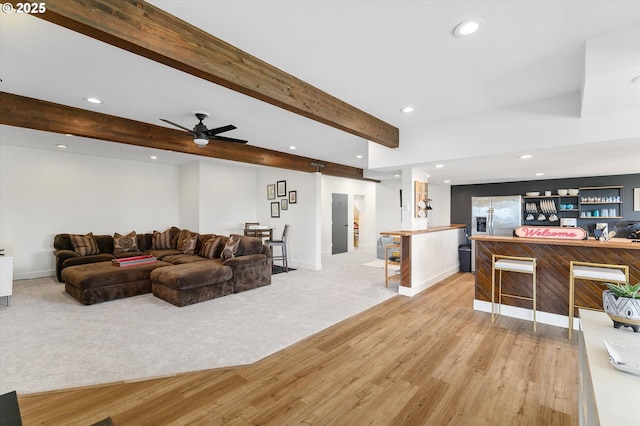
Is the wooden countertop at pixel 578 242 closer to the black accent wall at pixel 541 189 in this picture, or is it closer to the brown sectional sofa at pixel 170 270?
the brown sectional sofa at pixel 170 270

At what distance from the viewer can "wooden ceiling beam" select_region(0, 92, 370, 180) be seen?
10.4 ft

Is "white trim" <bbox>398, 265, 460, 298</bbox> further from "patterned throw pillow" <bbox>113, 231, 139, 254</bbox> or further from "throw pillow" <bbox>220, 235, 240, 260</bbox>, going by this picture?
"patterned throw pillow" <bbox>113, 231, 139, 254</bbox>

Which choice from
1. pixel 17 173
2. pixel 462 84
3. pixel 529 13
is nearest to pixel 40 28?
pixel 529 13

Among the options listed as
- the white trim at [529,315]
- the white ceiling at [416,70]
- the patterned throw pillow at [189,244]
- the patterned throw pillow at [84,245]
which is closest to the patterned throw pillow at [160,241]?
the patterned throw pillow at [189,244]

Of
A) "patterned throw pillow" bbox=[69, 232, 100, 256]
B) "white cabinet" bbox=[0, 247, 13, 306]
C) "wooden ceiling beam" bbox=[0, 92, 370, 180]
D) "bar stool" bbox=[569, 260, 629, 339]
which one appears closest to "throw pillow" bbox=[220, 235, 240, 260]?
"wooden ceiling beam" bbox=[0, 92, 370, 180]

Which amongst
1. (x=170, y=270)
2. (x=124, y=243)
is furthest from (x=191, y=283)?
(x=124, y=243)

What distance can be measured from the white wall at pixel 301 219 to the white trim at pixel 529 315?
3.74 meters

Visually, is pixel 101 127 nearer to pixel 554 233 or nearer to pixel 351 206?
pixel 554 233

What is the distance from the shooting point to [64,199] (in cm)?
618

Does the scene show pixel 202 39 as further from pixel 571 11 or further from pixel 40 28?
pixel 571 11

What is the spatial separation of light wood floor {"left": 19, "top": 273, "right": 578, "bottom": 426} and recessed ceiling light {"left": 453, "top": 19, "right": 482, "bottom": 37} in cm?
266

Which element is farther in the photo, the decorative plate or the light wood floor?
the light wood floor

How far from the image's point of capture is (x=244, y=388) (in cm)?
222

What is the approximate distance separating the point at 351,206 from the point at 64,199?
781 centimetres
